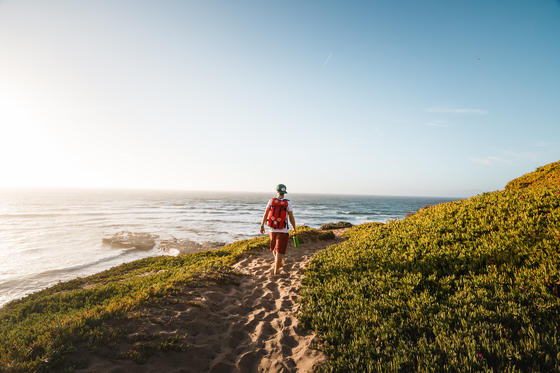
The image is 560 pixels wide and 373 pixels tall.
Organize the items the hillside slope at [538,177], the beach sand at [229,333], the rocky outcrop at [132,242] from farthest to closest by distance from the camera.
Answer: the rocky outcrop at [132,242], the hillside slope at [538,177], the beach sand at [229,333]

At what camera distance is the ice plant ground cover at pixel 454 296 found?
337cm

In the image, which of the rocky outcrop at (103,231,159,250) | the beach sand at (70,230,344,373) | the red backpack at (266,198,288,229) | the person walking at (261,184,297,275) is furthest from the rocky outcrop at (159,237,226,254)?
the beach sand at (70,230,344,373)

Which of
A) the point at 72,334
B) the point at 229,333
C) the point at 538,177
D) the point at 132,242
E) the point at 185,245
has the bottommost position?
the point at 185,245

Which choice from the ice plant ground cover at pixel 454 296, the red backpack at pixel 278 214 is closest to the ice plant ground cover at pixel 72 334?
the red backpack at pixel 278 214

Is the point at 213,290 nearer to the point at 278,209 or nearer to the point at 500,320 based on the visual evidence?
the point at 278,209

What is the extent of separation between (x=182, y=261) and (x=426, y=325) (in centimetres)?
1070

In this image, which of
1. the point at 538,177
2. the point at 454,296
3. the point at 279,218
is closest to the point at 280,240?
the point at 279,218

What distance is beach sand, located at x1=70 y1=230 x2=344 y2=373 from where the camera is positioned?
372 centimetres

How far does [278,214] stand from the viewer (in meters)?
7.88

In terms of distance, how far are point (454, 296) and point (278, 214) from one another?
5034 mm

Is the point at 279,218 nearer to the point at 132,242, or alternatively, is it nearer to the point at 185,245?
the point at 185,245

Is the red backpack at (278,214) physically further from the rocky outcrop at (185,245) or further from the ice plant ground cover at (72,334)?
the rocky outcrop at (185,245)

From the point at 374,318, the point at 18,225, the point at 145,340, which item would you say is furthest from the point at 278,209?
the point at 18,225

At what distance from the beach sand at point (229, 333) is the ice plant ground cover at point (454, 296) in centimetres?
58
